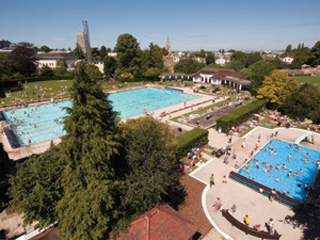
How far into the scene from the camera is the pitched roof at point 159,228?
8227 mm

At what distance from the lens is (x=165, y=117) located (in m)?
29.3

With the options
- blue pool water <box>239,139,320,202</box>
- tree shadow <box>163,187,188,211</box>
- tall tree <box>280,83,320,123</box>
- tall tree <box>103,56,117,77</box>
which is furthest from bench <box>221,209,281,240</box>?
tall tree <box>103,56,117,77</box>

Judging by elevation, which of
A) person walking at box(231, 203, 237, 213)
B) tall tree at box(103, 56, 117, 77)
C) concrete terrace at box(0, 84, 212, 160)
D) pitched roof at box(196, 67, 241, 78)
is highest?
tall tree at box(103, 56, 117, 77)

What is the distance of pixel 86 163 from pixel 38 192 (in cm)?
325

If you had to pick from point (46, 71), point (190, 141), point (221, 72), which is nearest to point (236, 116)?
point (190, 141)

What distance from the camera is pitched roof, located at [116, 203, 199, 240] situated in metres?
8.23

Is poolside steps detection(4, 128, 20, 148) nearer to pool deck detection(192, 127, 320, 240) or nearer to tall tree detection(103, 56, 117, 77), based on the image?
pool deck detection(192, 127, 320, 240)

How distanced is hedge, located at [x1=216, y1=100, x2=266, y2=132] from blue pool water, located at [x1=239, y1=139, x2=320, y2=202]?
16.8 ft

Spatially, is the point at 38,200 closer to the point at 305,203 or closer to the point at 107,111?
Result: the point at 107,111

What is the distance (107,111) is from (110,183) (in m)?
3.43

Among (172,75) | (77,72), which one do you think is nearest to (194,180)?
(77,72)

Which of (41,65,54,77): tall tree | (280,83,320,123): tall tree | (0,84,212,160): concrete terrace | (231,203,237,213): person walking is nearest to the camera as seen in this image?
(231,203,237,213): person walking

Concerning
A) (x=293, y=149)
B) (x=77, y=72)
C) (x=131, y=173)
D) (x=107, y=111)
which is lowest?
(x=293, y=149)

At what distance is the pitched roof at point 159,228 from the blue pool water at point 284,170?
9.81m
